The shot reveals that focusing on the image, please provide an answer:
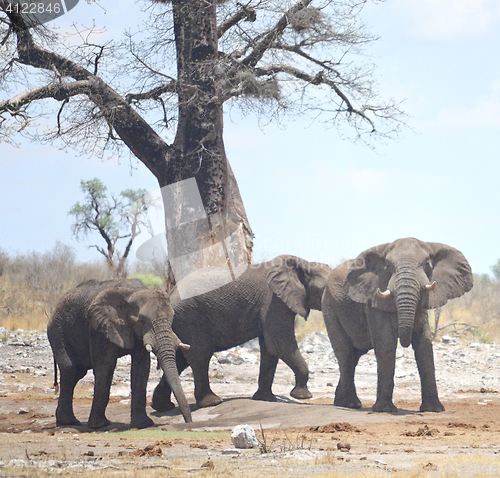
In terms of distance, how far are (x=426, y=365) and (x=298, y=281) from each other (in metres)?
2.64

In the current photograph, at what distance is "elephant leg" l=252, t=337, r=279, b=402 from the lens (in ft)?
34.6

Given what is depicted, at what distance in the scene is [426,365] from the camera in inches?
362

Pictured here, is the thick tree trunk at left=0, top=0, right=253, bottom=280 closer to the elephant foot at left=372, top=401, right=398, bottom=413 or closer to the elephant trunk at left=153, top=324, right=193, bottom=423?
the elephant trunk at left=153, top=324, right=193, bottom=423

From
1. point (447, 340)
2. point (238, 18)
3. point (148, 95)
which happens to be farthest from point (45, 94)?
point (447, 340)

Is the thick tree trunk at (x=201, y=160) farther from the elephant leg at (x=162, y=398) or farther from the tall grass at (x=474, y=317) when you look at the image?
the tall grass at (x=474, y=317)

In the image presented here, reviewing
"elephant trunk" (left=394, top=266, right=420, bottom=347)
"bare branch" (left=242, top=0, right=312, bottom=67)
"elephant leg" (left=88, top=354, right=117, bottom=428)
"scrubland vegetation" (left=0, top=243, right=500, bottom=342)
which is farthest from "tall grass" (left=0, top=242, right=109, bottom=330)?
"elephant trunk" (left=394, top=266, right=420, bottom=347)

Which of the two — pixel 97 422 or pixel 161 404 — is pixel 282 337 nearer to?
pixel 161 404

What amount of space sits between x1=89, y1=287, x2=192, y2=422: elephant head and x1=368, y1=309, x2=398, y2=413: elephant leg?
2688 mm

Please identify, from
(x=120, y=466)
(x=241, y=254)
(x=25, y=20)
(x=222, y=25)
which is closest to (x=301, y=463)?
(x=120, y=466)

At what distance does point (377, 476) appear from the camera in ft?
14.9

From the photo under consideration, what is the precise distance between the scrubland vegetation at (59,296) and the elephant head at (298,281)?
922 centimetres

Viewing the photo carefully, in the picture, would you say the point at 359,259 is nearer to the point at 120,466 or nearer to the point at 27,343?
the point at 120,466

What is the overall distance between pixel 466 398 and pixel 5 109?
33.4ft

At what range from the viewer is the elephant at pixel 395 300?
8.75 m
